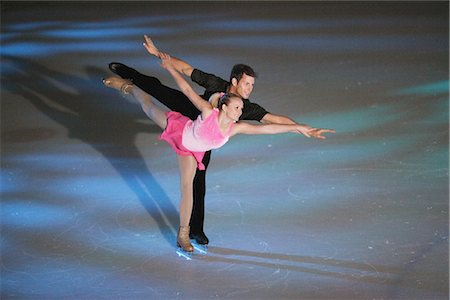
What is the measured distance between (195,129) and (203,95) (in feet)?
1.37

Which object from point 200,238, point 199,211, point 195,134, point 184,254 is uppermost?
point 195,134

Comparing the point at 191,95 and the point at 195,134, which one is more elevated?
the point at 191,95

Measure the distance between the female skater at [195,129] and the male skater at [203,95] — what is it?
0.12 meters

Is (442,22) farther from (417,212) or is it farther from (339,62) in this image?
(417,212)

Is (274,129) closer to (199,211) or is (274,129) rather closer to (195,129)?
(195,129)

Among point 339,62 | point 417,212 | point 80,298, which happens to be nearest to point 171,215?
point 80,298

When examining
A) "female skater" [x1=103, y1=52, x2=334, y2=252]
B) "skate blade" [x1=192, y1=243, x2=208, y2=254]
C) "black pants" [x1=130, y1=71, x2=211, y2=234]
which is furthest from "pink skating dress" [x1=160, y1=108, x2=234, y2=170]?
"skate blade" [x1=192, y1=243, x2=208, y2=254]

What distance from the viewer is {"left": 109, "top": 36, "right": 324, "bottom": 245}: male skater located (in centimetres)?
469

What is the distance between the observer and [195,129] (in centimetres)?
459

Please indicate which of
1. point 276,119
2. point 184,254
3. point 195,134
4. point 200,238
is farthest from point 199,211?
point 276,119

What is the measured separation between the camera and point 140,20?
32.9 ft

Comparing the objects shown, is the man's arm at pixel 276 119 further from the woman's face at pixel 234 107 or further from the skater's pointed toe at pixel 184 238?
the skater's pointed toe at pixel 184 238

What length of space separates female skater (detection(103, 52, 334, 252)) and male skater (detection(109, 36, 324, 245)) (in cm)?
12

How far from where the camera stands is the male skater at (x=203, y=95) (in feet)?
15.4
